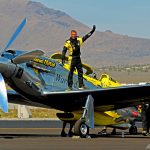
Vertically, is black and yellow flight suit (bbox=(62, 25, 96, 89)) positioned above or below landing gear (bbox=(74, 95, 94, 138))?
above

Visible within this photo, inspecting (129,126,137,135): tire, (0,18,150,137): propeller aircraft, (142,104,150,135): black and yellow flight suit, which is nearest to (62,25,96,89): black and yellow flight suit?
(0,18,150,137): propeller aircraft

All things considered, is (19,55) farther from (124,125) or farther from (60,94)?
(124,125)

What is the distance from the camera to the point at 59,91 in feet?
76.0

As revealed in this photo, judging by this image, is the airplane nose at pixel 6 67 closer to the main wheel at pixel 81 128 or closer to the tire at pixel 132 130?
the main wheel at pixel 81 128

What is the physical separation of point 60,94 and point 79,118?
4.26 feet

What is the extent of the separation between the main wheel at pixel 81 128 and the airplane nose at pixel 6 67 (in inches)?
116

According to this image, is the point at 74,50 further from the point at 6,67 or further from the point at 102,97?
the point at 6,67

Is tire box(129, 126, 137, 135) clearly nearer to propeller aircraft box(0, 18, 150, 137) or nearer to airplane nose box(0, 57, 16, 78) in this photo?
propeller aircraft box(0, 18, 150, 137)

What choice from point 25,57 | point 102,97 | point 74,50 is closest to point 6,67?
point 25,57

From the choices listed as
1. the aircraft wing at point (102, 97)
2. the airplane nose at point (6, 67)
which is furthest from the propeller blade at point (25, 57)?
the aircraft wing at point (102, 97)

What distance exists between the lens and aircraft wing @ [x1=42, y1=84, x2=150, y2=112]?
22734mm

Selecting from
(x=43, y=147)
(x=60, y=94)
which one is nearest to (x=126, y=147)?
(x=43, y=147)

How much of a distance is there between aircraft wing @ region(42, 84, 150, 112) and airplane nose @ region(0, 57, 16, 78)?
5.92 ft

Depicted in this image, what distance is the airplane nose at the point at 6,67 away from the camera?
851 inches
